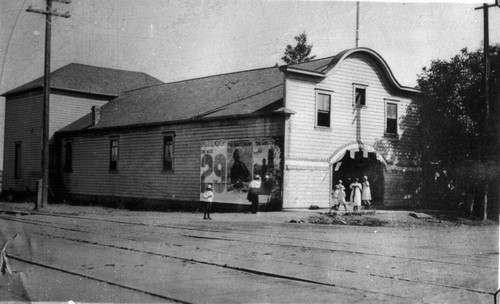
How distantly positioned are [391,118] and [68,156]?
772 inches

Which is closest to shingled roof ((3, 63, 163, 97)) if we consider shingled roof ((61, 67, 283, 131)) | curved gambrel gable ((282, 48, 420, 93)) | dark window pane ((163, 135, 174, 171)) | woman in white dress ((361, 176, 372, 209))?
shingled roof ((61, 67, 283, 131))

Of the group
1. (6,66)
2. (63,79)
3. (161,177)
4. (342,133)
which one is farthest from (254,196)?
(63,79)

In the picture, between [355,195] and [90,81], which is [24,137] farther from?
[355,195]

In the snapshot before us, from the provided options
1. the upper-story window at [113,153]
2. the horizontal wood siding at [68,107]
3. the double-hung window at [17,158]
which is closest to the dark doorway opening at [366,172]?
the upper-story window at [113,153]

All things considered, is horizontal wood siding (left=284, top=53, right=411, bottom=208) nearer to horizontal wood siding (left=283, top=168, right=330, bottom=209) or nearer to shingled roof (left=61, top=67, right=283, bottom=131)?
horizontal wood siding (left=283, top=168, right=330, bottom=209)

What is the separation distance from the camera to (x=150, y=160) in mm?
27422

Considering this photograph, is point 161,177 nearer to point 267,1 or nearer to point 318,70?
point 318,70

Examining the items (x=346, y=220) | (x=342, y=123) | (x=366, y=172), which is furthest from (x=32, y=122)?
(x=346, y=220)

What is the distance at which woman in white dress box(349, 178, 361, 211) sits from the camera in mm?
22719

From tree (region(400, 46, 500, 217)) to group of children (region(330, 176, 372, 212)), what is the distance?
3527 millimetres

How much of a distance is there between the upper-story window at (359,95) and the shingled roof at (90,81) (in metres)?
18.5

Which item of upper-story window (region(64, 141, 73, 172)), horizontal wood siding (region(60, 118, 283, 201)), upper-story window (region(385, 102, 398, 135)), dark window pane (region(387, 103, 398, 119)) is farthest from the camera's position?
upper-story window (region(64, 141, 73, 172))

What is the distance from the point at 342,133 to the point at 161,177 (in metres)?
9.10

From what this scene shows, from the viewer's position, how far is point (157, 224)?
16.3 meters
